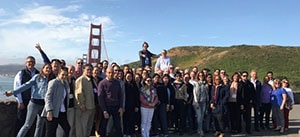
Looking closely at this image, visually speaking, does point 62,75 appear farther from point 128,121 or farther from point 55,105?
point 128,121

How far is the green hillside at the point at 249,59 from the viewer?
43.1m

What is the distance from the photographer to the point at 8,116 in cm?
696

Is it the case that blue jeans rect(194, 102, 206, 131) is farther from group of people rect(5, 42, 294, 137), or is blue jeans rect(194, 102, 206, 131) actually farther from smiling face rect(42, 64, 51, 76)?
smiling face rect(42, 64, 51, 76)

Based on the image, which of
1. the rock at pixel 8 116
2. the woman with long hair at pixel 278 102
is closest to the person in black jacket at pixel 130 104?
the rock at pixel 8 116

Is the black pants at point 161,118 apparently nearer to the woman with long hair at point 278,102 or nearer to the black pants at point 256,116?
the black pants at point 256,116

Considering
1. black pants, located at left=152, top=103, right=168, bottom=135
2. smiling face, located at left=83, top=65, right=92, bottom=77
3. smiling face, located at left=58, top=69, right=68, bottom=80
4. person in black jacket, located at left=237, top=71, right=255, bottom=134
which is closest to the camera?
smiling face, located at left=58, top=69, right=68, bottom=80

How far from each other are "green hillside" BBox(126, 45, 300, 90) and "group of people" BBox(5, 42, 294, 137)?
1189 inches

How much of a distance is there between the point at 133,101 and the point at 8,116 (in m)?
2.57

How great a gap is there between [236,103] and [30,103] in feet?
16.4

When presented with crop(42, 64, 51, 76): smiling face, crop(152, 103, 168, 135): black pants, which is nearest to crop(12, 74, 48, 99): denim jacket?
crop(42, 64, 51, 76): smiling face

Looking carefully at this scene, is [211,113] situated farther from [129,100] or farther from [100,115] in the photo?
[100,115]

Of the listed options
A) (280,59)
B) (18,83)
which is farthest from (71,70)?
(280,59)

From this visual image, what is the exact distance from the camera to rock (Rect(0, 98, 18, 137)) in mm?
6895

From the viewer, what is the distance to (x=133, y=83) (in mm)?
7691
